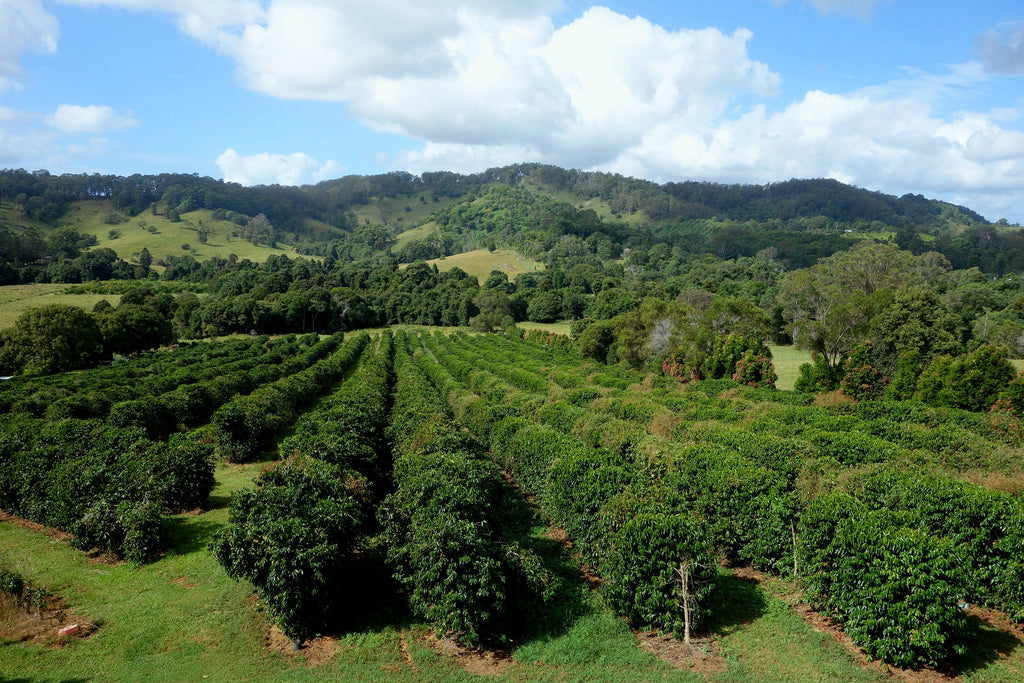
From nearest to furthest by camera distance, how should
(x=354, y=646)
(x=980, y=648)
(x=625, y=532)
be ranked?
(x=980, y=648), (x=354, y=646), (x=625, y=532)

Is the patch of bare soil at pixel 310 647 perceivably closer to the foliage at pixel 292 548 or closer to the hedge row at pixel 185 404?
the foliage at pixel 292 548

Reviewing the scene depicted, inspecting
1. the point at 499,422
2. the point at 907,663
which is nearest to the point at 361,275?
the point at 499,422

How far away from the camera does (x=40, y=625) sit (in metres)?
12.1

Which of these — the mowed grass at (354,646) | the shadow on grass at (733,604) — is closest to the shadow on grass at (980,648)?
the mowed grass at (354,646)

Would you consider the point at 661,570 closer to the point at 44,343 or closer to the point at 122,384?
the point at 122,384

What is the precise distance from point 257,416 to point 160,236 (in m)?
171

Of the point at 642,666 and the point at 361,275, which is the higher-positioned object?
the point at 361,275

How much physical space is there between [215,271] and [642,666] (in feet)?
470

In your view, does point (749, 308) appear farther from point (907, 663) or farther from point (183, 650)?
point (183, 650)

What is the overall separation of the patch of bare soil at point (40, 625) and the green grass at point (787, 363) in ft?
154

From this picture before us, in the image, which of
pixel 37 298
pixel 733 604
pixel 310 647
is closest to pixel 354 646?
pixel 310 647

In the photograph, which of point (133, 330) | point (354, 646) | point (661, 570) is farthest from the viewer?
point (133, 330)

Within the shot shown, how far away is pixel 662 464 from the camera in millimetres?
17203

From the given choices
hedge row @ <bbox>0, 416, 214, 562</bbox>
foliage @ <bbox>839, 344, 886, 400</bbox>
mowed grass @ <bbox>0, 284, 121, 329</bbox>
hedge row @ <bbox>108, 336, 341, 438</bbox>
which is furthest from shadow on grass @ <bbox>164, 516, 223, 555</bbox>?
mowed grass @ <bbox>0, 284, 121, 329</bbox>
